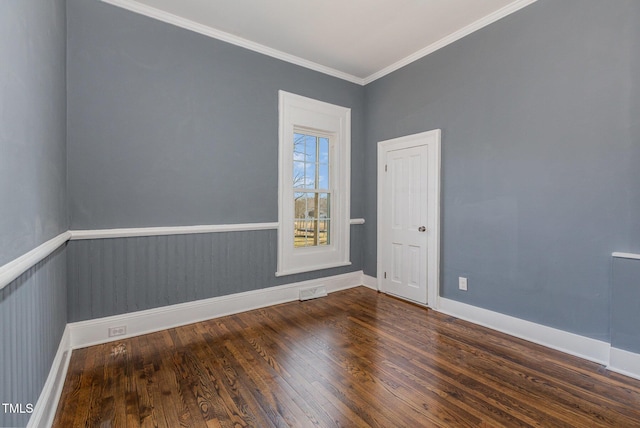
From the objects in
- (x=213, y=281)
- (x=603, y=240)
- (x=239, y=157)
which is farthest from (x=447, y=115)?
(x=213, y=281)

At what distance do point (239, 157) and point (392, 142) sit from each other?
203cm

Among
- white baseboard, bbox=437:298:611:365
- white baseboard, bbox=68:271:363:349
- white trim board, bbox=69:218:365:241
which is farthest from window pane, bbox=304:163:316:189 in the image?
white baseboard, bbox=437:298:611:365

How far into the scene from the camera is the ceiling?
2.75m

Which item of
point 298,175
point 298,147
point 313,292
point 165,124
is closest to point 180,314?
point 313,292

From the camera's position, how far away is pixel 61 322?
2.22m

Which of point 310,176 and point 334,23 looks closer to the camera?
point 334,23

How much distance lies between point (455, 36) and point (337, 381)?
3604mm

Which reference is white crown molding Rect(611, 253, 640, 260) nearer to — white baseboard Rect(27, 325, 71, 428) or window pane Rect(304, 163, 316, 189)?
window pane Rect(304, 163, 316, 189)

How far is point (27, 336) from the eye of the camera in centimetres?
138

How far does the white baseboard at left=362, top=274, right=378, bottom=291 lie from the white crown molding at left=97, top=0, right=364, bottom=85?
2921 millimetres

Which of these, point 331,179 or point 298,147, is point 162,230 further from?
point 331,179

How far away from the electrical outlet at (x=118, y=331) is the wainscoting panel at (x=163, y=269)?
132 mm

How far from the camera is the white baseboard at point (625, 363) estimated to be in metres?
2.09

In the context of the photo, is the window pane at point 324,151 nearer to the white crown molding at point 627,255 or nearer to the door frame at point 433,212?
the door frame at point 433,212
